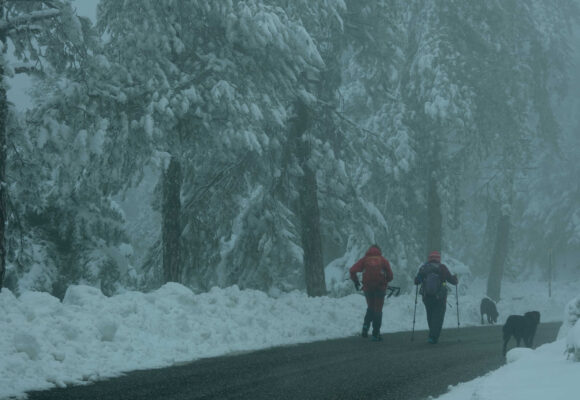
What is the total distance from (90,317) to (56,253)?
43.5 feet

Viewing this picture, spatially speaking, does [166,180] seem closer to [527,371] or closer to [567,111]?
[527,371]

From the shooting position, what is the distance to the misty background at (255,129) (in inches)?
505

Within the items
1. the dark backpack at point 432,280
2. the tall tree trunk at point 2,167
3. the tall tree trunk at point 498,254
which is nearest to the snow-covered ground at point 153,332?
the tall tree trunk at point 2,167

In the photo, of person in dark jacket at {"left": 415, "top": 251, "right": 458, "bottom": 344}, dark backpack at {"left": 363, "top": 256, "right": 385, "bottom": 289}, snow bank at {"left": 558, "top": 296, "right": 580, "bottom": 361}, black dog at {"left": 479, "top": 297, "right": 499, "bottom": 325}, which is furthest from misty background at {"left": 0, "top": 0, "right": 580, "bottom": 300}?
snow bank at {"left": 558, "top": 296, "right": 580, "bottom": 361}

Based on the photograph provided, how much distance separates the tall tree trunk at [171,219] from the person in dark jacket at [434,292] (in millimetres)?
5214

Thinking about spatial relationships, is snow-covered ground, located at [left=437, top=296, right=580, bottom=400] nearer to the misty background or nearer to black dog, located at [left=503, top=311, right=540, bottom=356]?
black dog, located at [left=503, top=311, right=540, bottom=356]

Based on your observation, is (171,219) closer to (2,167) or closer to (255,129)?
(255,129)

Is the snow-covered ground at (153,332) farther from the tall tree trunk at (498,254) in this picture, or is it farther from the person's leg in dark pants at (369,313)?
the tall tree trunk at (498,254)

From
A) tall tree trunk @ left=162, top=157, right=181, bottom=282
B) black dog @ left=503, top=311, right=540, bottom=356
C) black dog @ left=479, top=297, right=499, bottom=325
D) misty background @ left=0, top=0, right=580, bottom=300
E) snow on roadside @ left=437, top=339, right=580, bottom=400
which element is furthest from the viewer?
black dog @ left=479, top=297, right=499, bottom=325

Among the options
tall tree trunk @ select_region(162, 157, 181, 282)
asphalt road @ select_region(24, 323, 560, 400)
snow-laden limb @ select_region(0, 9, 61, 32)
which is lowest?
asphalt road @ select_region(24, 323, 560, 400)

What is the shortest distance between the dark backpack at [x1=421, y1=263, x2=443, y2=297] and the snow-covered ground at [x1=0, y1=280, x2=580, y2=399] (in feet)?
5.97

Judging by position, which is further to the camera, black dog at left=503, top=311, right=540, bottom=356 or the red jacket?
the red jacket

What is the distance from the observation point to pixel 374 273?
46.2 ft

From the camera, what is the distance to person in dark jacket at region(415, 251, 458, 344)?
1380cm
